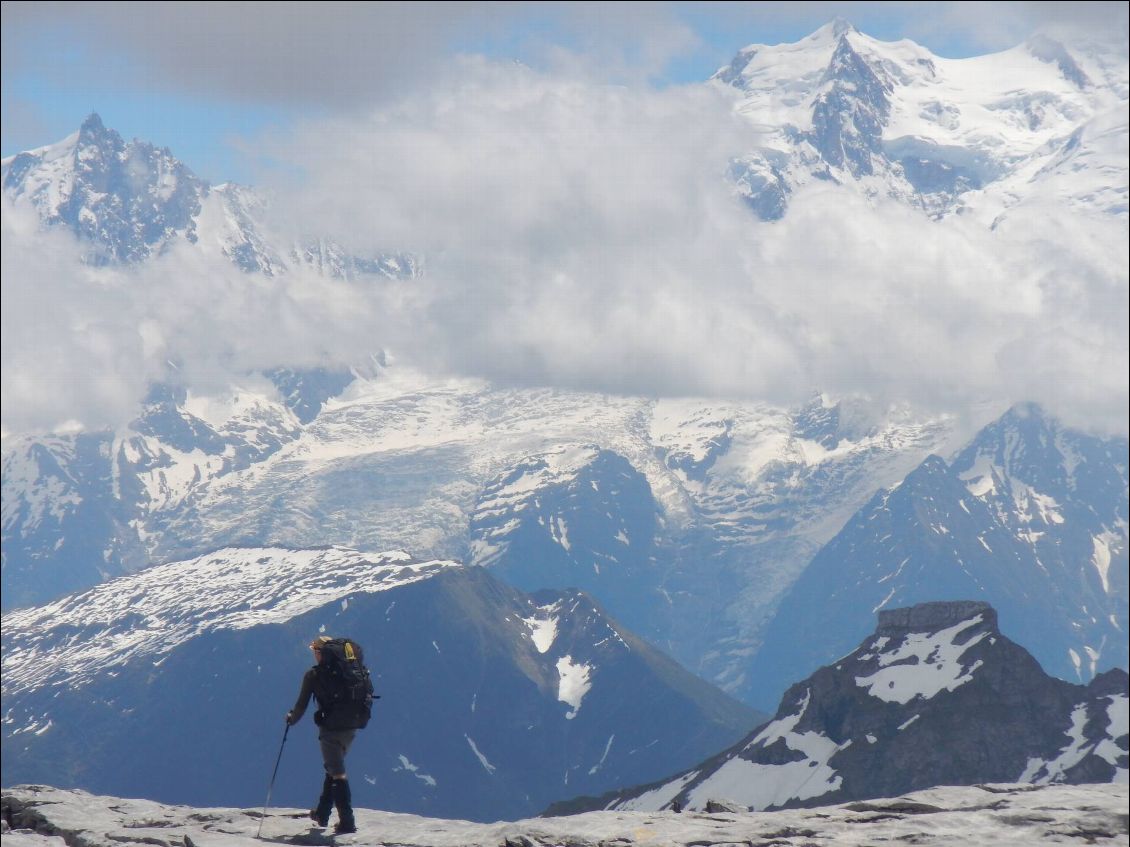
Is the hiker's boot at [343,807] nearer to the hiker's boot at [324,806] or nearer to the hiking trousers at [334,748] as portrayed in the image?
the hiker's boot at [324,806]

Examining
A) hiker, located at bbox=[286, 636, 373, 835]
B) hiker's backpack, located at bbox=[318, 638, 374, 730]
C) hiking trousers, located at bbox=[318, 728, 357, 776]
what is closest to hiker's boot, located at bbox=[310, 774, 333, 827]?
hiker, located at bbox=[286, 636, 373, 835]

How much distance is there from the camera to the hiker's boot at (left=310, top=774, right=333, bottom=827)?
51.7 metres

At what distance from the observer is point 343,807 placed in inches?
2041

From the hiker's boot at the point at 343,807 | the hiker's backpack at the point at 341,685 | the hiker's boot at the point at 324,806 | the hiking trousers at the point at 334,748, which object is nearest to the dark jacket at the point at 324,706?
the hiker's backpack at the point at 341,685

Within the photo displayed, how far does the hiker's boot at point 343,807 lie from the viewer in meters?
51.6

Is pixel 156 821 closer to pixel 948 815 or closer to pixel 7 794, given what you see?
pixel 7 794

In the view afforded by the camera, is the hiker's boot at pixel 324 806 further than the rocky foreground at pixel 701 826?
Yes

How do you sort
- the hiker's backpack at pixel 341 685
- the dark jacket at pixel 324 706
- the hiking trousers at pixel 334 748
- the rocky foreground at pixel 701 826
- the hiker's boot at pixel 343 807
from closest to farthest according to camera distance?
1. the rocky foreground at pixel 701 826
2. the dark jacket at pixel 324 706
3. the hiker's backpack at pixel 341 685
4. the hiking trousers at pixel 334 748
5. the hiker's boot at pixel 343 807

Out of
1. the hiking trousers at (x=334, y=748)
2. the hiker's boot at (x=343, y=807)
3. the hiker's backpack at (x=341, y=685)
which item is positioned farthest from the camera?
the hiker's boot at (x=343, y=807)

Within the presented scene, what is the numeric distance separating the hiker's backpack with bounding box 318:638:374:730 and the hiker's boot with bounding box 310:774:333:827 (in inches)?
71.5

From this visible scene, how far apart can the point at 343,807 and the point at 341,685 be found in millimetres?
3876

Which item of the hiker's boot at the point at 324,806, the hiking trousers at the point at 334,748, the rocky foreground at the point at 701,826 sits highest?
the hiking trousers at the point at 334,748

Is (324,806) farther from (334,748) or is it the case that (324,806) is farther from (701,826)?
(701,826)

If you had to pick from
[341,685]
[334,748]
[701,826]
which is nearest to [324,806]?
[334,748]
